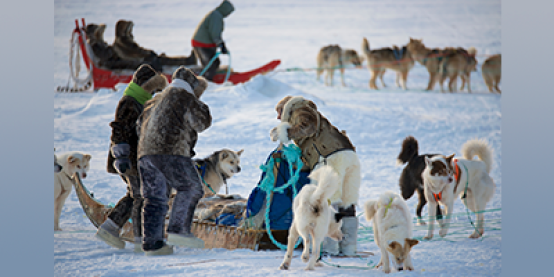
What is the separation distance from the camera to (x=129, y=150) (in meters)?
3.80

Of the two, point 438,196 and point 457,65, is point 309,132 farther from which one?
point 457,65

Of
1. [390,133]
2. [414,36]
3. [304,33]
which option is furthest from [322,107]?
[414,36]

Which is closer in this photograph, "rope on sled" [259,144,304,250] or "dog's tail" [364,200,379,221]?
"dog's tail" [364,200,379,221]

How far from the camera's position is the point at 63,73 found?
29.6 ft

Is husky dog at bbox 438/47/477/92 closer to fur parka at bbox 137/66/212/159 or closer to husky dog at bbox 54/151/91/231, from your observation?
husky dog at bbox 54/151/91/231

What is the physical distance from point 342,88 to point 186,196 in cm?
675

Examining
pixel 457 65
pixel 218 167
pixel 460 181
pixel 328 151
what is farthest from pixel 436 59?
pixel 328 151

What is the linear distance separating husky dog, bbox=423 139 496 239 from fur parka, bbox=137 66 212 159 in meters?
1.82

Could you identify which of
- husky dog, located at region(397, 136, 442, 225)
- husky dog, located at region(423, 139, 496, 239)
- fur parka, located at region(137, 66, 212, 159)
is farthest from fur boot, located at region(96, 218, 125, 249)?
husky dog, located at region(397, 136, 442, 225)

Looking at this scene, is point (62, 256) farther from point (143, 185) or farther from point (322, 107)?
point (322, 107)

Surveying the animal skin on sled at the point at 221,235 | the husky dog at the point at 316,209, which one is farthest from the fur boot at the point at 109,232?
the husky dog at the point at 316,209

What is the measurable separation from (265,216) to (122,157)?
1.03m

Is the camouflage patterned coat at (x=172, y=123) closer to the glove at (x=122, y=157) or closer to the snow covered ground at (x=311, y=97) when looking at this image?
the glove at (x=122, y=157)

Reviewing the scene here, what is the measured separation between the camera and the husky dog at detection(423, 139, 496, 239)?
4.29m
